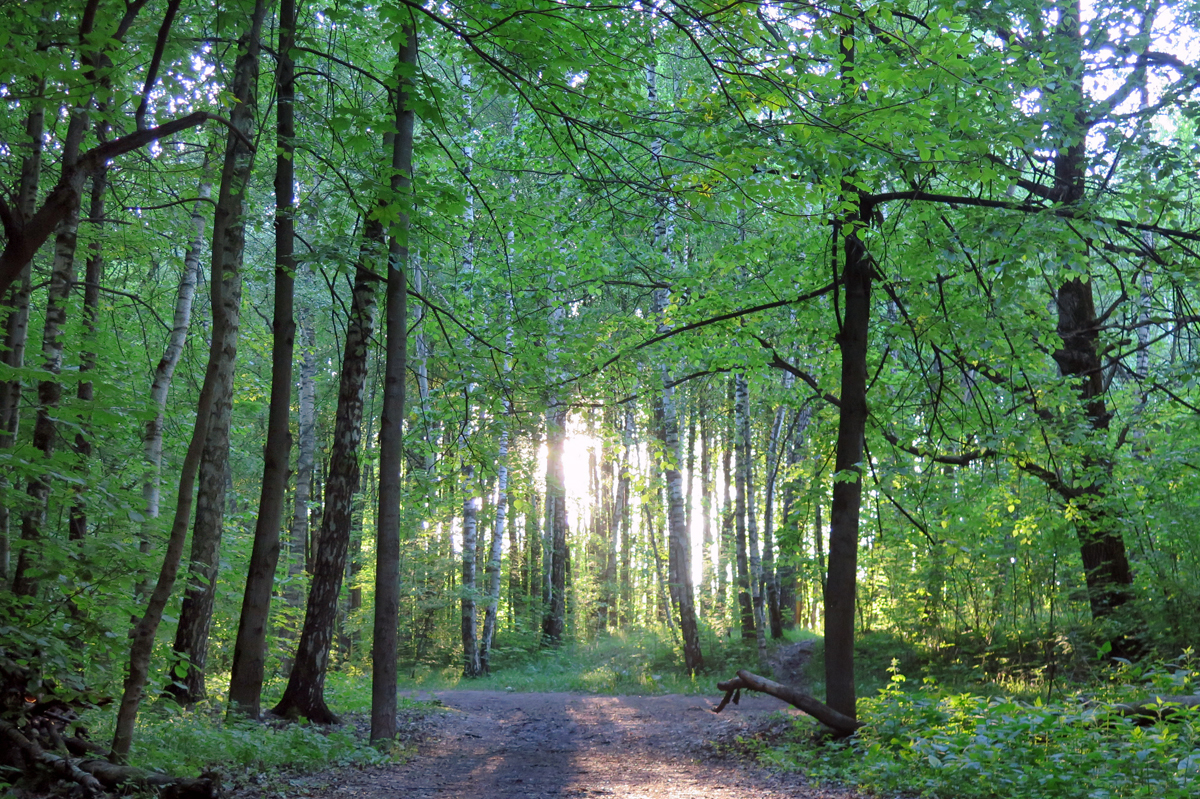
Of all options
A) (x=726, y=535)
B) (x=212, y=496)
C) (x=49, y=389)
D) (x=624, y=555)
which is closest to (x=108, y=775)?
(x=49, y=389)

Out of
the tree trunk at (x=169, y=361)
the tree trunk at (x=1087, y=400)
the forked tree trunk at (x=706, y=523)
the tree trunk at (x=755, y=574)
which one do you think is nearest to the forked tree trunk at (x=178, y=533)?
the tree trunk at (x=169, y=361)

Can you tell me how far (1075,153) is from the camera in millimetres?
10227

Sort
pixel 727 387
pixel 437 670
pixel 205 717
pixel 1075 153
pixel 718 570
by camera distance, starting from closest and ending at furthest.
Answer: pixel 205 717
pixel 1075 153
pixel 437 670
pixel 727 387
pixel 718 570

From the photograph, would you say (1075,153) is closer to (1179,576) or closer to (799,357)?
(799,357)

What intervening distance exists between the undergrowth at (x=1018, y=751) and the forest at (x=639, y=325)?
0.05 meters

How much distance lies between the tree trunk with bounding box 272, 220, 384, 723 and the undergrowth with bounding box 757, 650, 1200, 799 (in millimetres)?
4922

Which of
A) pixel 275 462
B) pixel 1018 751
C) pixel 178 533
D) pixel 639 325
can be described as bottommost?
pixel 1018 751

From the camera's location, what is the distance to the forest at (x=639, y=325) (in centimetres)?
501

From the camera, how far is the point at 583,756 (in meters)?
8.38

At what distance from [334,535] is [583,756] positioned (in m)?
3.65

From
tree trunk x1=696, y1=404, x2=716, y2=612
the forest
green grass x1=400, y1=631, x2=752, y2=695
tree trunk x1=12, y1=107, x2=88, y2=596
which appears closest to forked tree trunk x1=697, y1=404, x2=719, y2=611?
tree trunk x1=696, y1=404, x2=716, y2=612

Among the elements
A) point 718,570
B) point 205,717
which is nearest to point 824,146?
point 205,717

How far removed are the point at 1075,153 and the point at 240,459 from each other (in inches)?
810

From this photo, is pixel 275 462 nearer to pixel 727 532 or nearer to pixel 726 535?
pixel 727 532
